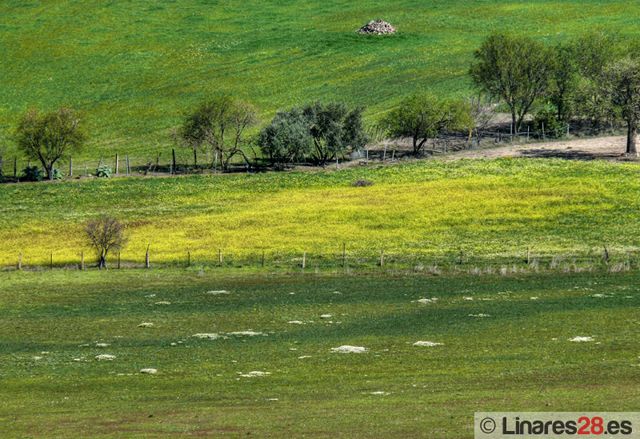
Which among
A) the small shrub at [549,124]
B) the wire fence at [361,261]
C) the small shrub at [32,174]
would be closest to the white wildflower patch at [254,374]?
the wire fence at [361,261]

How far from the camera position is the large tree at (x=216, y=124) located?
122831mm

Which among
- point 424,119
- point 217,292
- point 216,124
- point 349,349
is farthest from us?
point 216,124

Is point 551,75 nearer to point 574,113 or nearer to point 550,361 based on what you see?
point 574,113

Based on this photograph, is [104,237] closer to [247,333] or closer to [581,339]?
[247,333]

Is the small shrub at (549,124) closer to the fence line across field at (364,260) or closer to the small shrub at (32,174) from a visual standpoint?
the small shrub at (32,174)

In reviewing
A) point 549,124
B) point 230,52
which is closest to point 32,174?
point 549,124

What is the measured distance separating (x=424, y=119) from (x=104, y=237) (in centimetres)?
5247

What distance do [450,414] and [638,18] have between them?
151 meters

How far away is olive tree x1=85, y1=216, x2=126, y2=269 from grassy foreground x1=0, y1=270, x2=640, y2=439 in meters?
5.93

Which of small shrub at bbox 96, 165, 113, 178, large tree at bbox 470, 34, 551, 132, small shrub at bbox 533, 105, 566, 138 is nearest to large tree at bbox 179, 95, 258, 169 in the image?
small shrub at bbox 96, 165, 113, 178

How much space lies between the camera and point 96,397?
38.5 metres

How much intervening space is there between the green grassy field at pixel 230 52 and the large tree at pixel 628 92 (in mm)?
36396

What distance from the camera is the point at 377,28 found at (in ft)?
580

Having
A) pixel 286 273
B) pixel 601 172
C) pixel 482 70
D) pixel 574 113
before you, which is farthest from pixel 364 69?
pixel 286 273
